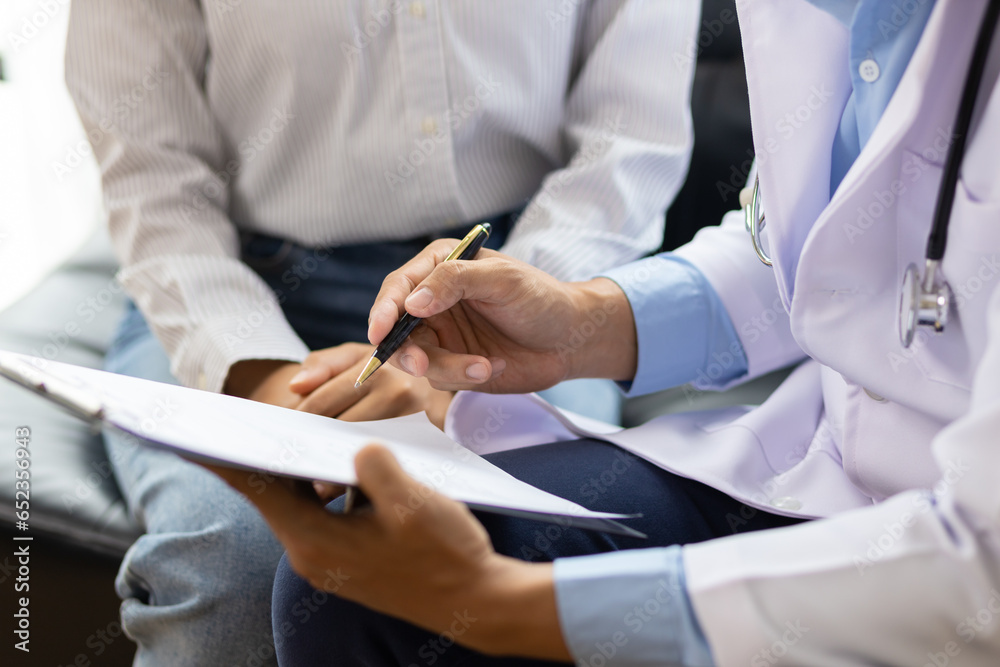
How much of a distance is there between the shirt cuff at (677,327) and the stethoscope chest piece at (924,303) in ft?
0.94

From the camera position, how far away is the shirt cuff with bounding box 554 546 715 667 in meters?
0.44

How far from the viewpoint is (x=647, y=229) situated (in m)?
1.07

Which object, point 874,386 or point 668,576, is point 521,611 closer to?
point 668,576

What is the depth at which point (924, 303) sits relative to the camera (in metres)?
0.48

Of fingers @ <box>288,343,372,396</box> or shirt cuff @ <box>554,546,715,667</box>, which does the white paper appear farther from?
fingers @ <box>288,343,372,396</box>

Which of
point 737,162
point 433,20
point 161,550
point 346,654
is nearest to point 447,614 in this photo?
point 346,654

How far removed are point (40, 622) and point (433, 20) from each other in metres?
0.88

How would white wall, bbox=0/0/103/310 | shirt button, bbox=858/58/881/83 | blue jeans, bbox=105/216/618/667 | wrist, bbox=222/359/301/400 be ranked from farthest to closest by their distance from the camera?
1. white wall, bbox=0/0/103/310
2. wrist, bbox=222/359/301/400
3. blue jeans, bbox=105/216/618/667
4. shirt button, bbox=858/58/881/83

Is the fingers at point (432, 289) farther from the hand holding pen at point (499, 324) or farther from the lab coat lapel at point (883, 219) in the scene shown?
the lab coat lapel at point (883, 219)

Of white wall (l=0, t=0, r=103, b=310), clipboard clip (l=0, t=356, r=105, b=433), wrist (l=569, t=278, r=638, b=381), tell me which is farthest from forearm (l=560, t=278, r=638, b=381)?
white wall (l=0, t=0, r=103, b=310)

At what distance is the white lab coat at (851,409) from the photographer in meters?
0.42

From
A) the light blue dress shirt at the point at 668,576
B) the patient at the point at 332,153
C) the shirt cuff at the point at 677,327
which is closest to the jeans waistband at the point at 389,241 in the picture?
the patient at the point at 332,153

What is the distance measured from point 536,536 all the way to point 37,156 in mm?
1581

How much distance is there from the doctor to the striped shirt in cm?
30
